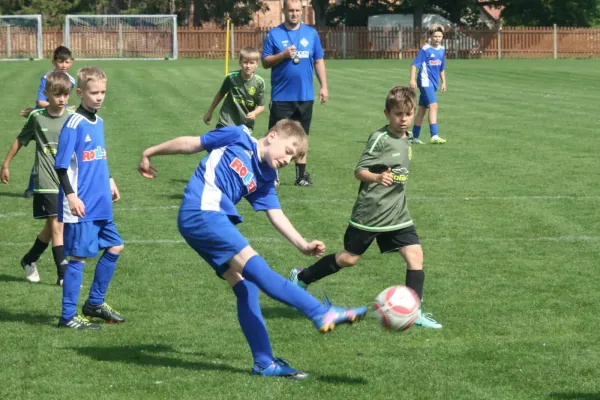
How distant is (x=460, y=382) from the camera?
6.11 m

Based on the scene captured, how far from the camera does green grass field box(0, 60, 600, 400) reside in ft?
20.2

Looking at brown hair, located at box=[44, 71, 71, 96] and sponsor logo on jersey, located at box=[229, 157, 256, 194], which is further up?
brown hair, located at box=[44, 71, 71, 96]

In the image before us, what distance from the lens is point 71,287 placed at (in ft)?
24.3

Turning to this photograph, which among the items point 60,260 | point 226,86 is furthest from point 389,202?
point 226,86

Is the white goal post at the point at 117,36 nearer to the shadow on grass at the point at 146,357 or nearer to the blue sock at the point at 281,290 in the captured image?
the shadow on grass at the point at 146,357

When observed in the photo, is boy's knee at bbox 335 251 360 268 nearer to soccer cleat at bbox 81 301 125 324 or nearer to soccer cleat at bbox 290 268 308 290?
soccer cleat at bbox 290 268 308 290

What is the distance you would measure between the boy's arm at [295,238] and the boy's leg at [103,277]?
168 centimetres

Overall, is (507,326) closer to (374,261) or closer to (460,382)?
(460,382)

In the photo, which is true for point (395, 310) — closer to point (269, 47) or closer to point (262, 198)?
point (262, 198)

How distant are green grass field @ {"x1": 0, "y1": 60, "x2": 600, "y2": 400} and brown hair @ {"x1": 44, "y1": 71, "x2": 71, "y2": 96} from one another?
5.36 ft

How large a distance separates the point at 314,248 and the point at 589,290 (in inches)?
125

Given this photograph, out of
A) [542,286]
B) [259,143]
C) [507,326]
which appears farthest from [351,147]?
[259,143]

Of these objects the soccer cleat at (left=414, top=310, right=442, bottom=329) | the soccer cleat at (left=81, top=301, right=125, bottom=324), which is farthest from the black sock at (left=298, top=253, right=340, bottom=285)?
the soccer cleat at (left=81, top=301, right=125, bottom=324)

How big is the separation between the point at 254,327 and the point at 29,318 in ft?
7.56
